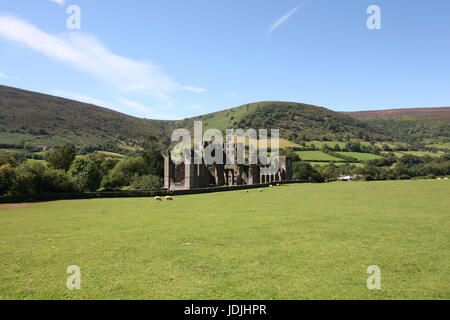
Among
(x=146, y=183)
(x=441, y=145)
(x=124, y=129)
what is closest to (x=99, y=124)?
(x=124, y=129)

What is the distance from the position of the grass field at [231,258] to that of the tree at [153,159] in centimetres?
5540

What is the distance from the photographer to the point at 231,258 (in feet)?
31.0

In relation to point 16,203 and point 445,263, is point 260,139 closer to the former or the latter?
point 16,203

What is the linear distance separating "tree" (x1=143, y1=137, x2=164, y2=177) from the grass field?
55.4m

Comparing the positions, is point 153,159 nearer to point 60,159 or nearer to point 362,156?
point 60,159

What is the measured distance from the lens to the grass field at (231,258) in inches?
282

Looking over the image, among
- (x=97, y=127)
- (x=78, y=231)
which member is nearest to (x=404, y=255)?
(x=78, y=231)

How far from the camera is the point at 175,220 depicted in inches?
667

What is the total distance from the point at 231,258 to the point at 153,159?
66.4m

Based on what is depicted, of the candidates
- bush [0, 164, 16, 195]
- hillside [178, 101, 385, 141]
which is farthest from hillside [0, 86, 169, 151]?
bush [0, 164, 16, 195]

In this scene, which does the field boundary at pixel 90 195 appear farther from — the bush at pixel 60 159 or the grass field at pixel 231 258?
the bush at pixel 60 159

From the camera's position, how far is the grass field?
7152 millimetres

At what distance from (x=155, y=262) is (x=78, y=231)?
6890 millimetres

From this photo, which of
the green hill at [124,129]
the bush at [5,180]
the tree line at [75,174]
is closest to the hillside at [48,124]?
the green hill at [124,129]
